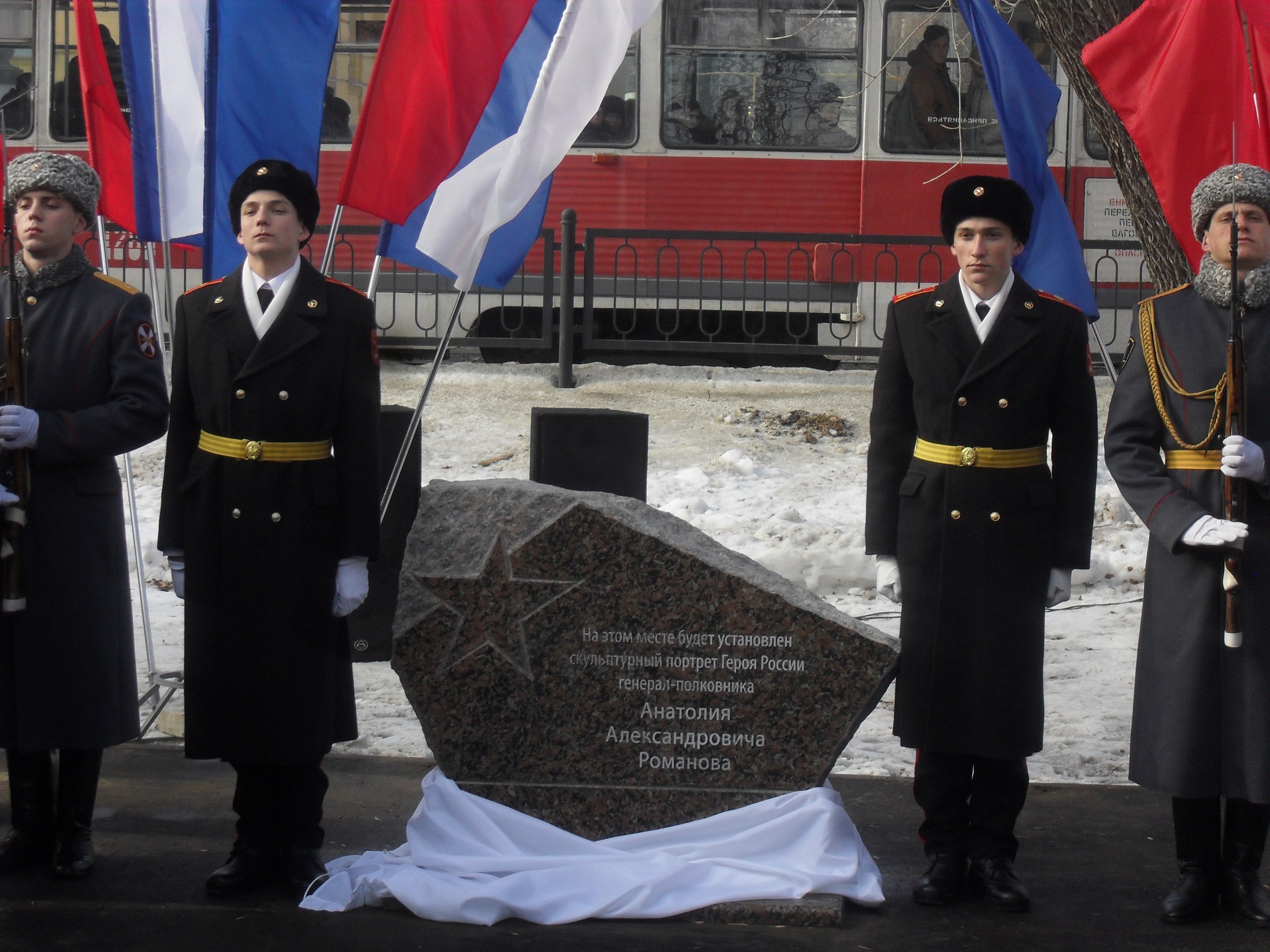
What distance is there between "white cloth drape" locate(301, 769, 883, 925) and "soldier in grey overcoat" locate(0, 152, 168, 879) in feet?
2.51

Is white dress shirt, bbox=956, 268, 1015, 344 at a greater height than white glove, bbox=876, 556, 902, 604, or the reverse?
white dress shirt, bbox=956, 268, 1015, 344

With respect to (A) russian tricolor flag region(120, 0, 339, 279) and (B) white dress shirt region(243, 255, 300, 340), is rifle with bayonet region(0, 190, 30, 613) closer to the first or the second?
(B) white dress shirt region(243, 255, 300, 340)

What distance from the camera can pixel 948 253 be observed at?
11.1m

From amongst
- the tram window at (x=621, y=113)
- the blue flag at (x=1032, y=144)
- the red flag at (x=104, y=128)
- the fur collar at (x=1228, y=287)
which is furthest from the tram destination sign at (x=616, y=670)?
the tram window at (x=621, y=113)

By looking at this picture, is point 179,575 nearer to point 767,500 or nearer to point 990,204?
point 990,204

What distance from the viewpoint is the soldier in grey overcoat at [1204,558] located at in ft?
11.6

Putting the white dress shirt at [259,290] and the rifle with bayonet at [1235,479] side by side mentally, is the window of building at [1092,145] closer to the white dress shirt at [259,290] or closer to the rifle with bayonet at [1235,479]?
the rifle with bayonet at [1235,479]

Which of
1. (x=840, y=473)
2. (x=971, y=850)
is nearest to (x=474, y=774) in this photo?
(x=971, y=850)

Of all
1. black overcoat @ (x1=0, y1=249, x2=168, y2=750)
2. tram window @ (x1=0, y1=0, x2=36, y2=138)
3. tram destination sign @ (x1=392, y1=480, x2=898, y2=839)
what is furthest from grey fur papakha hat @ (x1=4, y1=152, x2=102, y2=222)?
tram window @ (x1=0, y1=0, x2=36, y2=138)

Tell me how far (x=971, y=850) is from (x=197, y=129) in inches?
131

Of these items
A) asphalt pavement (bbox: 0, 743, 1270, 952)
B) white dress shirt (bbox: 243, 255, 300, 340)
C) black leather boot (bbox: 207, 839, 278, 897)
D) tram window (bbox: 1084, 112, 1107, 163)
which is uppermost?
tram window (bbox: 1084, 112, 1107, 163)

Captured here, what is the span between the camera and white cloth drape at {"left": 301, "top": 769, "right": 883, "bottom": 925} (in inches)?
143

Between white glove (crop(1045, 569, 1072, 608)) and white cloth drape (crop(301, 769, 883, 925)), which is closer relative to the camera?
white cloth drape (crop(301, 769, 883, 925))

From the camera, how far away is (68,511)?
3.80 meters
